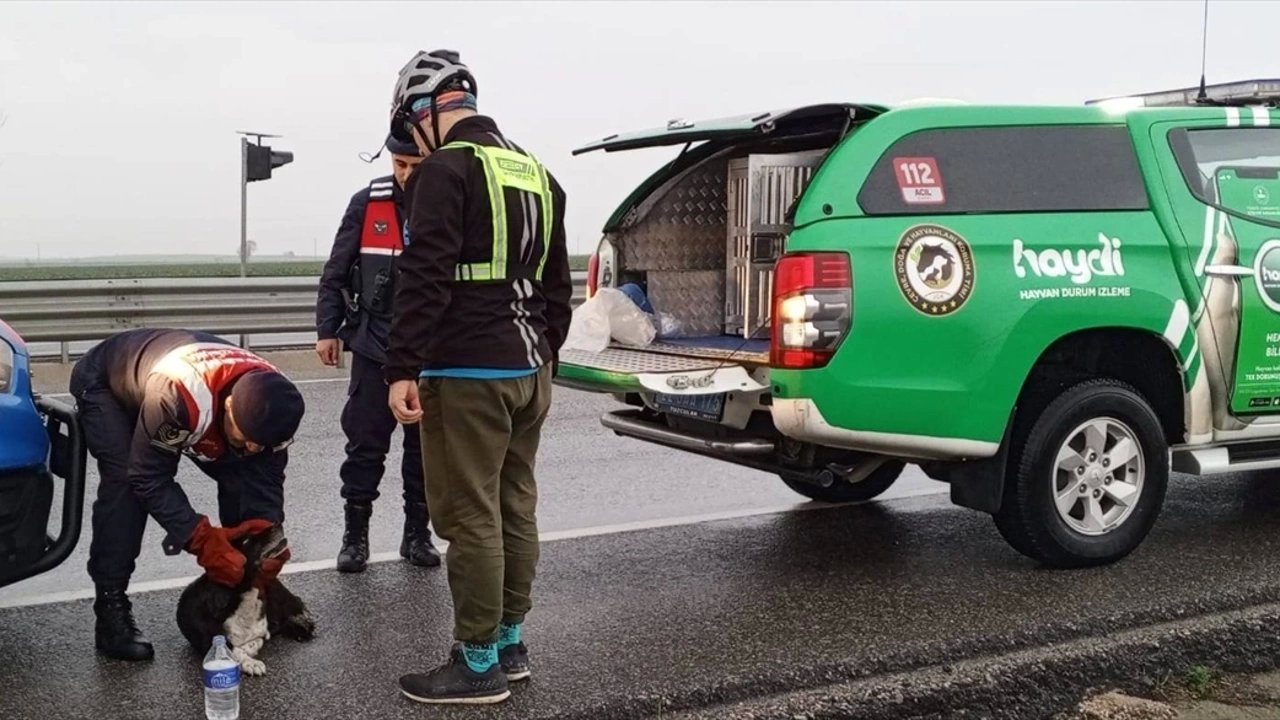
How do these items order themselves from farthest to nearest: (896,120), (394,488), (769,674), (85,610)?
(394,488), (896,120), (85,610), (769,674)

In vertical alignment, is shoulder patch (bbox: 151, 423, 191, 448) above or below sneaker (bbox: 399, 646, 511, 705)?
above

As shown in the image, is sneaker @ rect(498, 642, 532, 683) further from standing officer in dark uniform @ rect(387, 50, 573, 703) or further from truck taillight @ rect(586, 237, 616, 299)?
truck taillight @ rect(586, 237, 616, 299)

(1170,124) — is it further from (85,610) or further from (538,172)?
(85,610)

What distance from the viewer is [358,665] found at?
4.21m

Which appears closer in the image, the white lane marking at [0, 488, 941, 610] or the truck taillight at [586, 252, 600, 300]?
the white lane marking at [0, 488, 941, 610]

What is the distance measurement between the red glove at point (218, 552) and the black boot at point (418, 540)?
4.04ft

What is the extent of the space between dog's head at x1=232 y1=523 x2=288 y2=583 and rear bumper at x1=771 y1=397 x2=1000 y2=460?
1.81m

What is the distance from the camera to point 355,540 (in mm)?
5371

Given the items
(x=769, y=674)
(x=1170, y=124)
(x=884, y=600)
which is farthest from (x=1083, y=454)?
(x=769, y=674)

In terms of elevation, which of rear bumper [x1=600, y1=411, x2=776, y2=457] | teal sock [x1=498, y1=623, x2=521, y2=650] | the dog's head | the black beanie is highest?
the black beanie

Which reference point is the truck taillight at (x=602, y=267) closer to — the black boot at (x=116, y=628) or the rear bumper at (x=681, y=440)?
the rear bumper at (x=681, y=440)

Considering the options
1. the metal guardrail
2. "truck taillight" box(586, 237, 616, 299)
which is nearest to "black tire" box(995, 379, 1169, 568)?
"truck taillight" box(586, 237, 616, 299)

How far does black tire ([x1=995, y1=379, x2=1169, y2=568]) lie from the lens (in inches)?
205

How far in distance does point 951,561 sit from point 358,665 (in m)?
2.54
